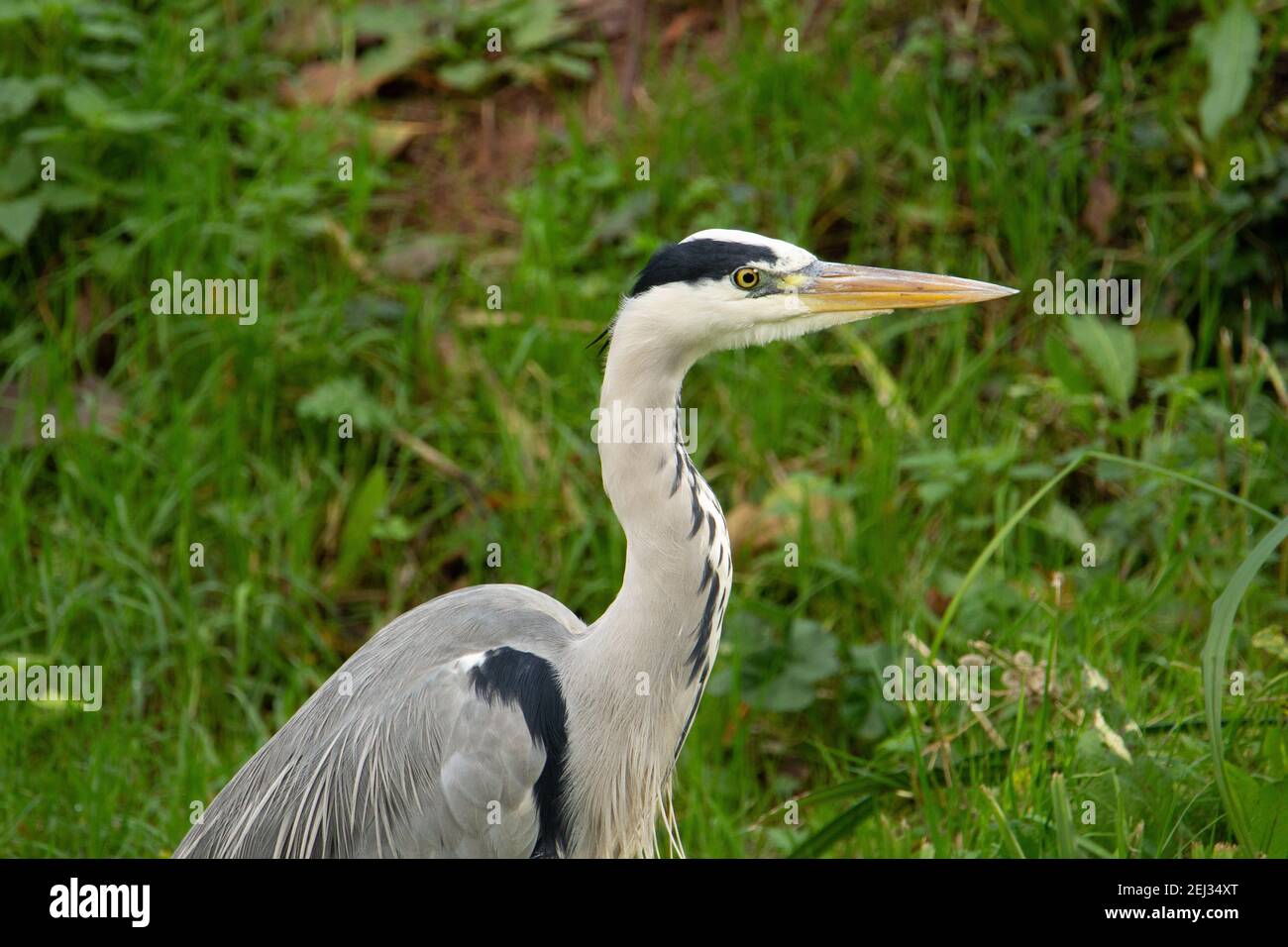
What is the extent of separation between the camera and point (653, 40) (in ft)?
20.5

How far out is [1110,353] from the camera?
4879 millimetres

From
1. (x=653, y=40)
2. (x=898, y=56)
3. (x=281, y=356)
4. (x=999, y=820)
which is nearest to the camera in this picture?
(x=999, y=820)

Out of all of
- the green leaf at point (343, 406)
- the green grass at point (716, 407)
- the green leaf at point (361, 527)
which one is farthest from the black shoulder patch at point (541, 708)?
the green leaf at point (343, 406)

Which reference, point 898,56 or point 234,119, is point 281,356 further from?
point 898,56

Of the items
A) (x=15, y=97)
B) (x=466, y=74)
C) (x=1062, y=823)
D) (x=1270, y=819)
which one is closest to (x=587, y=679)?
(x=1062, y=823)

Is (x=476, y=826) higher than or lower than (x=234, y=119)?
lower

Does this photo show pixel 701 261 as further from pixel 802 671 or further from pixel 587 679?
pixel 802 671

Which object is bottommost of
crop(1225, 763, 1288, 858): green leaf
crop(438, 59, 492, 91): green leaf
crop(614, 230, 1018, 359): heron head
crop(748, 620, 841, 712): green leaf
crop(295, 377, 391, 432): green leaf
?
crop(1225, 763, 1288, 858): green leaf

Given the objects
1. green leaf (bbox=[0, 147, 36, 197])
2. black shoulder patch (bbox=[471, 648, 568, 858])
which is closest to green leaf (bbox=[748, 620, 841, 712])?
black shoulder patch (bbox=[471, 648, 568, 858])

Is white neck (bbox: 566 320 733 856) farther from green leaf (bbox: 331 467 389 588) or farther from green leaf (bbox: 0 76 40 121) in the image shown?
green leaf (bbox: 0 76 40 121)

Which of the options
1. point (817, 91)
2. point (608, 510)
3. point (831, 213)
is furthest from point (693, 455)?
point (817, 91)

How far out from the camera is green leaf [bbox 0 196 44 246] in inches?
210

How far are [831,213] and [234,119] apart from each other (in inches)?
93.6

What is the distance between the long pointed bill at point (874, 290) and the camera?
314 centimetres
